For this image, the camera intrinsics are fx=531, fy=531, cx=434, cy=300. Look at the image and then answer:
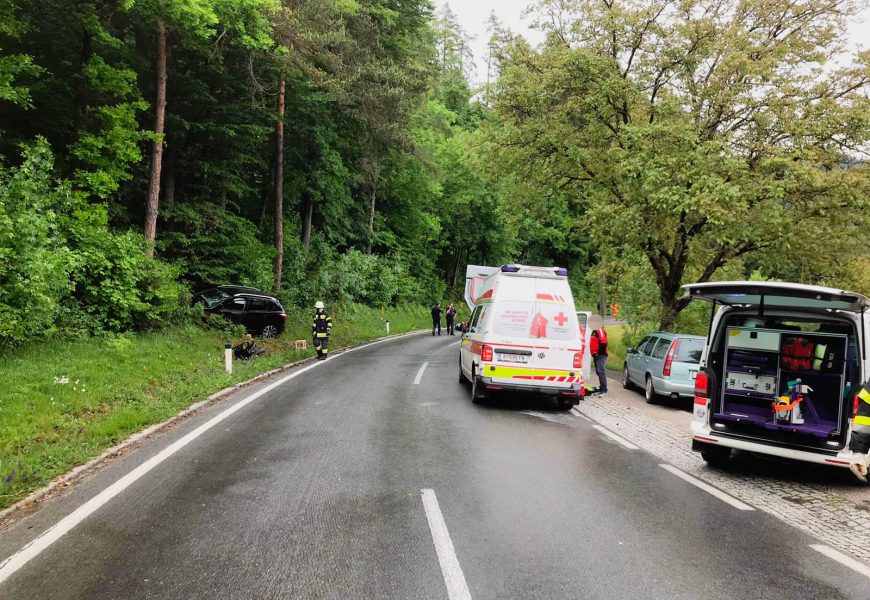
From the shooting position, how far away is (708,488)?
5945 mm

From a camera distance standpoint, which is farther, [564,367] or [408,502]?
[564,367]

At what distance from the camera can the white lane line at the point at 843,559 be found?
406 centimetres

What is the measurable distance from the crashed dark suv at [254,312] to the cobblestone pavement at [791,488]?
13.4m

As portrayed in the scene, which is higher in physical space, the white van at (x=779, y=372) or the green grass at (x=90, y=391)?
the white van at (x=779, y=372)

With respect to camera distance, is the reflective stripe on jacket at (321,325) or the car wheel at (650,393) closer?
the car wheel at (650,393)

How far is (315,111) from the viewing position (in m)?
23.7

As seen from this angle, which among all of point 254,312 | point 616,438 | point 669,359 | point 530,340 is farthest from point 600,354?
point 254,312

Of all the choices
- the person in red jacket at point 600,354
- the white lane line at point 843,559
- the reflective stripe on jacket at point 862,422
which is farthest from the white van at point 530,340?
the white lane line at point 843,559

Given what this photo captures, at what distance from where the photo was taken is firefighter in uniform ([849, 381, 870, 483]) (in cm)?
526

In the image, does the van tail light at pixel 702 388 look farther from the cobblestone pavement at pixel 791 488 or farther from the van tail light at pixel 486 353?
the van tail light at pixel 486 353

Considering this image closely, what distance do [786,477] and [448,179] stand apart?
38.0 meters

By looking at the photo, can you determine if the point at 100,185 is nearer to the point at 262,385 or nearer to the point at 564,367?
the point at 262,385

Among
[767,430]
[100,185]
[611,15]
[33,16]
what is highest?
[611,15]

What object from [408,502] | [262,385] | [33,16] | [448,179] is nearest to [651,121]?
[262,385]
